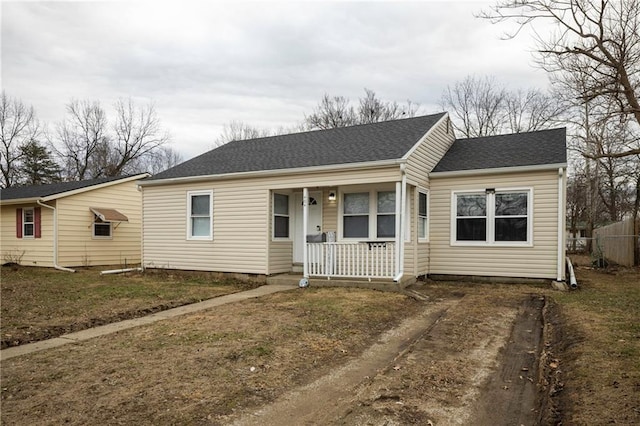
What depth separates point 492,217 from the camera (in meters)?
11.2

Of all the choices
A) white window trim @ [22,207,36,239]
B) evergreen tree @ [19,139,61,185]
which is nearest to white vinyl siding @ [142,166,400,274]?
white window trim @ [22,207,36,239]

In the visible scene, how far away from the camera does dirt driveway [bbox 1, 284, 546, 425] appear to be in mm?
3639

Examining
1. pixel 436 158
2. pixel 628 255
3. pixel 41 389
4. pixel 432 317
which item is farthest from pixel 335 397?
pixel 628 255

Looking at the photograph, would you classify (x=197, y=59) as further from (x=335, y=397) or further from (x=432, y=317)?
(x=335, y=397)

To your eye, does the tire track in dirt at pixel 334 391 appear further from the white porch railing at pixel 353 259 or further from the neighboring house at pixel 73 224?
the neighboring house at pixel 73 224

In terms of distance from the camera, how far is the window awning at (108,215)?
53.1 feet

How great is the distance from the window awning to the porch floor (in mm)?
8171

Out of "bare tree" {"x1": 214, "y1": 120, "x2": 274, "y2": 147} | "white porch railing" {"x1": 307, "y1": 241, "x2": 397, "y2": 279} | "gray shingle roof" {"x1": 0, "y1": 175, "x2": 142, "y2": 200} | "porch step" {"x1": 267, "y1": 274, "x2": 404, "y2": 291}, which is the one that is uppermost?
"bare tree" {"x1": 214, "y1": 120, "x2": 274, "y2": 147}

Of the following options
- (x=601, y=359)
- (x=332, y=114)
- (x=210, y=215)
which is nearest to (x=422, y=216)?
(x=210, y=215)

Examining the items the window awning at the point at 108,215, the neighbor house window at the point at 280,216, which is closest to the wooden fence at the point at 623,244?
the neighbor house window at the point at 280,216

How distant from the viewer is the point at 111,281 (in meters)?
11.9

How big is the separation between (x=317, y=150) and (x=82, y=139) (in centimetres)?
2945

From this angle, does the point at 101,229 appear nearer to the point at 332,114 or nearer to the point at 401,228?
the point at 401,228

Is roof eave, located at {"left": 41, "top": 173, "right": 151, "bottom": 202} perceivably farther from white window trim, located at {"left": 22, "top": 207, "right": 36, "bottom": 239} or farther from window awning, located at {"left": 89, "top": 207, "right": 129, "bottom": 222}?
white window trim, located at {"left": 22, "top": 207, "right": 36, "bottom": 239}
